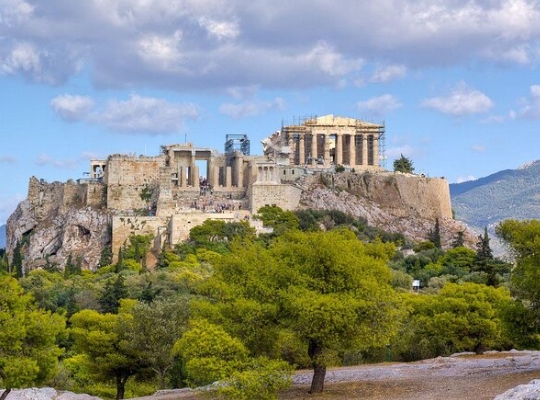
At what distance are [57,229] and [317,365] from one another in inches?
2901

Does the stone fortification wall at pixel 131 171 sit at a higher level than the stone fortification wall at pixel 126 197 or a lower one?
higher

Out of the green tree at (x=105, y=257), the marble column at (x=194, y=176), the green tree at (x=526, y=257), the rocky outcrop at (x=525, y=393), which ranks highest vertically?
the marble column at (x=194, y=176)

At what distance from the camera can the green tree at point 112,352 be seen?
171 feet

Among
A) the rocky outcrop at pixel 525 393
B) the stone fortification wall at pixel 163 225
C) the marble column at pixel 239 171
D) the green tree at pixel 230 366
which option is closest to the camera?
the rocky outcrop at pixel 525 393

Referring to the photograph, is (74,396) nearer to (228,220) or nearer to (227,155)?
(228,220)

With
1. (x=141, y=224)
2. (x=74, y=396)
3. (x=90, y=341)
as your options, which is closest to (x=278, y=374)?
(x=74, y=396)

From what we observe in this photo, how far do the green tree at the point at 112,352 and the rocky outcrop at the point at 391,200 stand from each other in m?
58.5

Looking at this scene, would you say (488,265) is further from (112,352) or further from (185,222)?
(112,352)

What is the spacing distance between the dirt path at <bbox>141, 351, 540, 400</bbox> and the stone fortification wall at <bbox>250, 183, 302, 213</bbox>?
180 ft

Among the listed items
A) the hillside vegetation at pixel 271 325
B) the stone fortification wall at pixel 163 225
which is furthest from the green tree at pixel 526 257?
the stone fortification wall at pixel 163 225

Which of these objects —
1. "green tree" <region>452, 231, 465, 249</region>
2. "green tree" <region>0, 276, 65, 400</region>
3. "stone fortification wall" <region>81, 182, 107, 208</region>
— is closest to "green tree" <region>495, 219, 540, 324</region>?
"green tree" <region>0, 276, 65, 400</region>

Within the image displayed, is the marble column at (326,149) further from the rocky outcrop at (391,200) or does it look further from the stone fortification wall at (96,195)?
the stone fortification wall at (96,195)

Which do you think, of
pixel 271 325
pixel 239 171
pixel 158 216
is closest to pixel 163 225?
pixel 158 216

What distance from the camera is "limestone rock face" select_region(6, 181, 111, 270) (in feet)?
353
